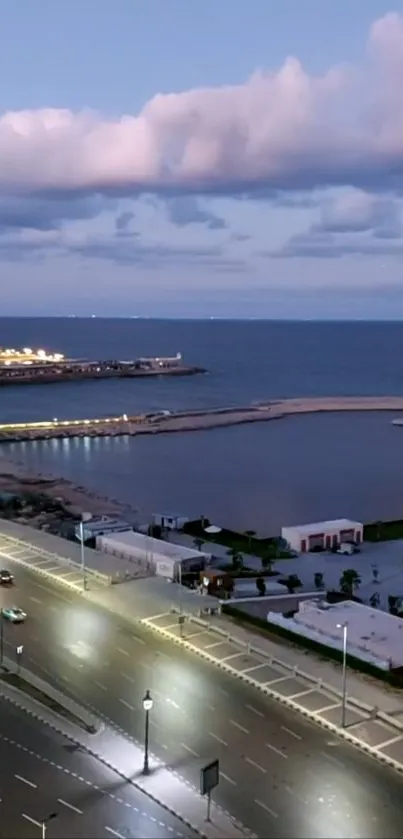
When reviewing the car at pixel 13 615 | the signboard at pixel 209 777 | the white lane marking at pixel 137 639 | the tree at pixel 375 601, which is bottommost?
the tree at pixel 375 601

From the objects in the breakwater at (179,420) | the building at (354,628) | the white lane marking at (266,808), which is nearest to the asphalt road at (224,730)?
the white lane marking at (266,808)

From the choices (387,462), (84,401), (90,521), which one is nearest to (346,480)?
(387,462)

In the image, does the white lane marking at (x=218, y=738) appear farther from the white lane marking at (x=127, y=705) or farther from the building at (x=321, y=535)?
the building at (x=321, y=535)

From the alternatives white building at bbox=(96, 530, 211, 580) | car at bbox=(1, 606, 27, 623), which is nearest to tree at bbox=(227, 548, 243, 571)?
white building at bbox=(96, 530, 211, 580)

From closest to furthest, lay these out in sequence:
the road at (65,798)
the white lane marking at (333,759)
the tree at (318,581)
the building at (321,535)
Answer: the road at (65,798)
the white lane marking at (333,759)
the tree at (318,581)
the building at (321,535)

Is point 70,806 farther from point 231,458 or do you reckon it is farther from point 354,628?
point 231,458

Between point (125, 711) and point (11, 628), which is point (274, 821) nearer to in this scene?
point (125, 711)
